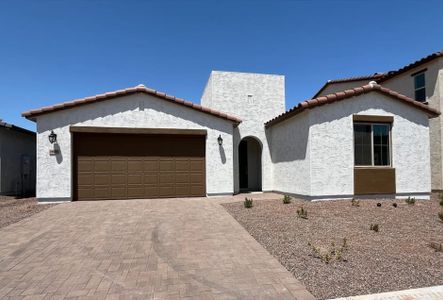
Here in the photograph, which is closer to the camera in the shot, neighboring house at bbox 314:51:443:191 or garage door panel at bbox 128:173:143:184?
garage door panel at bbox 128:173:143:184

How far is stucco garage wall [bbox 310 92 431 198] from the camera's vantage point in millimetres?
10352

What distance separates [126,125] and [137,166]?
1.84 metres

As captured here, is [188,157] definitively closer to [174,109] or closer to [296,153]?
[174,109]

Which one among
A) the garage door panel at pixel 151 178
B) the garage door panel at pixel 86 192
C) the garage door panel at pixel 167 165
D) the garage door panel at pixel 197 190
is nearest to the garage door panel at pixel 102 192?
the garage door panel at pixel 86 192

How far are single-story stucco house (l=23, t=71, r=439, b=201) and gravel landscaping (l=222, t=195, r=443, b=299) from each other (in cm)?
151

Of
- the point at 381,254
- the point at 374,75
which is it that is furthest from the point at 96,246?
the point at 374,75

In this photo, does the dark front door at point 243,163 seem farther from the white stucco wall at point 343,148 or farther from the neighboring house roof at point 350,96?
the neighboring house roof at point 350,96

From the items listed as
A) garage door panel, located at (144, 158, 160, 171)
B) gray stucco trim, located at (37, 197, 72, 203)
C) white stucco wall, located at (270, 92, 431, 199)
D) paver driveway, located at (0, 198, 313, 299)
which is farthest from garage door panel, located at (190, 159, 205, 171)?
gray stucco trim, located at (37, 197, 72, 203)

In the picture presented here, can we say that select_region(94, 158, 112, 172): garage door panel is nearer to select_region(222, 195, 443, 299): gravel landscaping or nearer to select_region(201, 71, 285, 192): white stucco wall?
select_region(222, 195, 443, 299): gravel landscaping

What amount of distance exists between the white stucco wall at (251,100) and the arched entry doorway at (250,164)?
1.33 m

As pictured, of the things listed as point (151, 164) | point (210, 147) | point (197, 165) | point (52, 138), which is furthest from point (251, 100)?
point (52, 138)

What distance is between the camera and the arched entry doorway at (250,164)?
15.7 meters

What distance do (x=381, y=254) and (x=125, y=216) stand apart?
6.68m

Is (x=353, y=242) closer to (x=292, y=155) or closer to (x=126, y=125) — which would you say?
(x=292, y=155)
